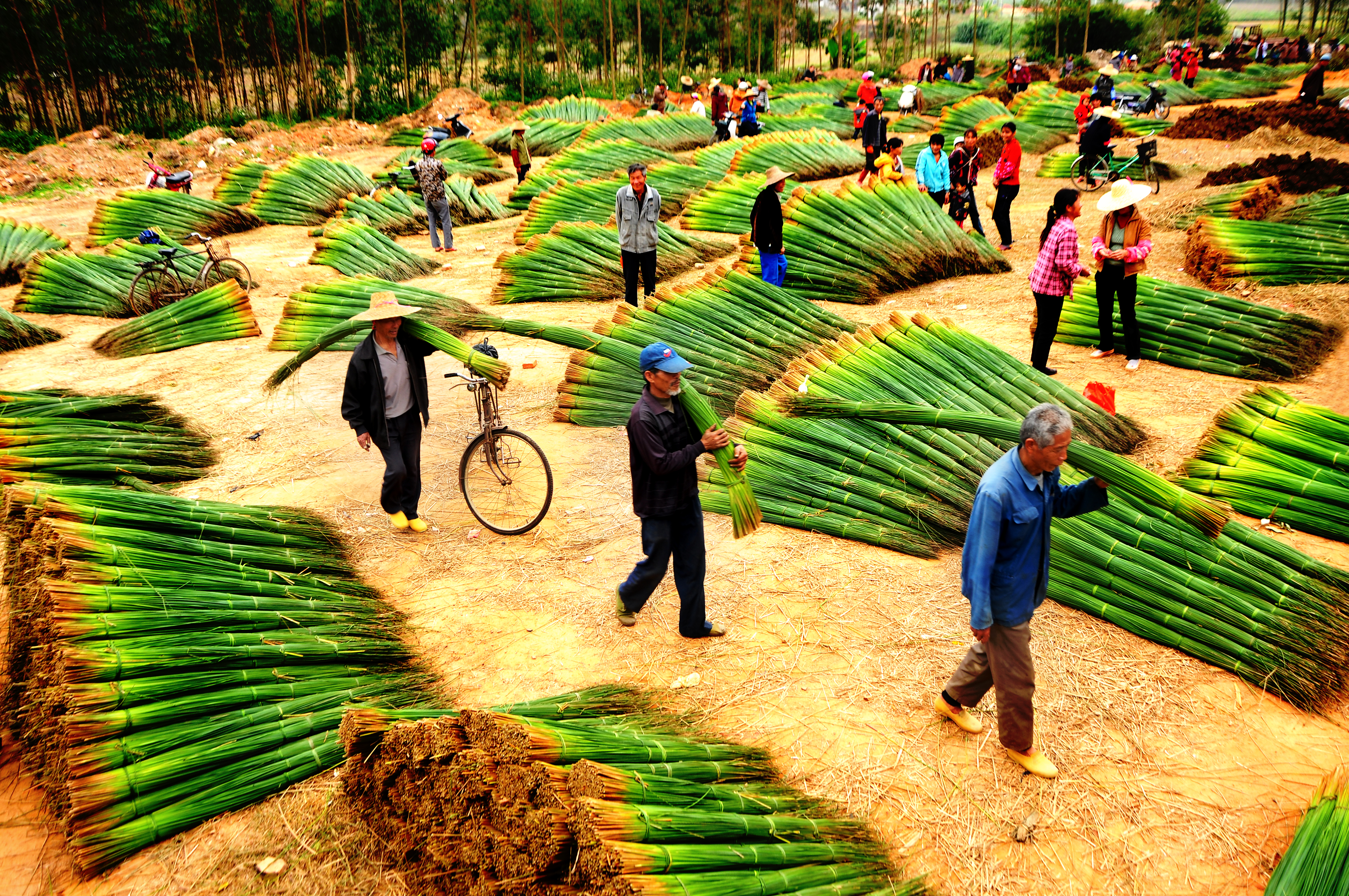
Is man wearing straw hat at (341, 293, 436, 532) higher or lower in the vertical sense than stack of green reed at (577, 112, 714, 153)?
lower

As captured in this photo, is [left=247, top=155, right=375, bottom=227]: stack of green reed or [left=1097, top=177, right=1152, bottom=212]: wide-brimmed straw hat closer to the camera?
[left=1097, top=177, right=1152, bottom=212]: wide-brimmed straw hat

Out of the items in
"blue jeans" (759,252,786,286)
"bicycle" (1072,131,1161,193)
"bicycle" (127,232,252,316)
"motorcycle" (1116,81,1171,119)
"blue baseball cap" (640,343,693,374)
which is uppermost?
"motorcycle" (1116,81,1171,119)

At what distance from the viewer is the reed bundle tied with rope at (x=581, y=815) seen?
94.0 inches

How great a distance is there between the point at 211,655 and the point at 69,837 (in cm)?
73

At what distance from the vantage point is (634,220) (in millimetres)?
8195

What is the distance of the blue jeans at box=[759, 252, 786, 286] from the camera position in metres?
8.15

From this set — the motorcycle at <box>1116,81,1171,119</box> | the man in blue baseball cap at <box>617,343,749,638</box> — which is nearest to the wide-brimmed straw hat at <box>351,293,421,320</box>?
the man in blue baseball cap at <box>617,343,749,638</box>

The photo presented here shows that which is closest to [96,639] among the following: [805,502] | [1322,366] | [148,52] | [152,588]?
[152,588]

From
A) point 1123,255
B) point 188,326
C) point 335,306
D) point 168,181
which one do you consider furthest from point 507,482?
point 168,181

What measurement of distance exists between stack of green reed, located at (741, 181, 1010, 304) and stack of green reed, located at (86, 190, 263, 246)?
884 centimetres

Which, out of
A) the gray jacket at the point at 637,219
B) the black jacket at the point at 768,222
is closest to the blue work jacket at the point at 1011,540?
the black jacket at the point at 768,222

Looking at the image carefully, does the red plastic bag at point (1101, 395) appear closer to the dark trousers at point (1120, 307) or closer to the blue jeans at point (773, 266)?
the dark trousers at point (1120, 307)

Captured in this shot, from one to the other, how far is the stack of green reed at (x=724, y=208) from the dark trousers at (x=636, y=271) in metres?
2.94

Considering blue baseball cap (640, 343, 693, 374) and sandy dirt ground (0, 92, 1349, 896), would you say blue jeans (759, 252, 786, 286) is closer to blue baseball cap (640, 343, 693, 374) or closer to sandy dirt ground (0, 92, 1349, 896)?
sandy dirt ground (0, 92, 1349, 896)
